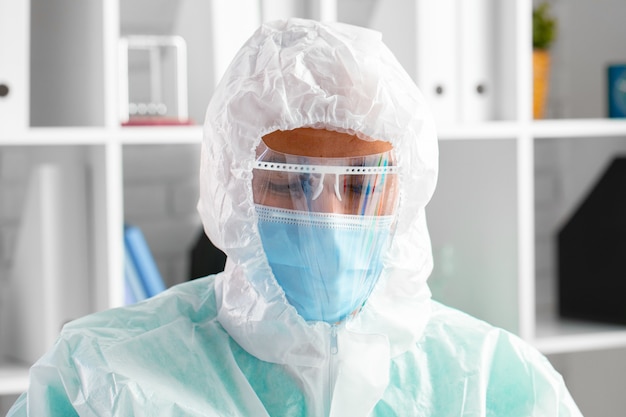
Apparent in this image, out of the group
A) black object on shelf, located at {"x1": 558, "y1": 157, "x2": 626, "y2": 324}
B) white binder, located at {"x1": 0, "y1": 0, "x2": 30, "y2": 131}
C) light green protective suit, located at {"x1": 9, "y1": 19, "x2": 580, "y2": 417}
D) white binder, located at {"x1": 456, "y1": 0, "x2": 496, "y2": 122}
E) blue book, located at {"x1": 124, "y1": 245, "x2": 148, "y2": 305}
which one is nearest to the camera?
light green protective suit, located at {"x1": 9, "y1": 19, "x2": 580, "y2": 417}

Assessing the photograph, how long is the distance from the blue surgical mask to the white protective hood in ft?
0.06

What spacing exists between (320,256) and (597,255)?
3.69ft

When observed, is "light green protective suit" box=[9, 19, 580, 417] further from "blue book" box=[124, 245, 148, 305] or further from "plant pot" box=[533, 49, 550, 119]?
"plant pot" box=[533, 49, 550, 119]

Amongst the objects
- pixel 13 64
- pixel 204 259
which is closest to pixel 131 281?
pixel 204 259

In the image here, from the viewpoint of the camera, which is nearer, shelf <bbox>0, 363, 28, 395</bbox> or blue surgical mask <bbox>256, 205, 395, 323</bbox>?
blue surgical mask <bbox>256, 205, 395, 323</bbox>

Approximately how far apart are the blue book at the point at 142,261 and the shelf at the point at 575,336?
2.63 feet

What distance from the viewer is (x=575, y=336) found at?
1.95 metres

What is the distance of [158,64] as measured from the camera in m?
1.90

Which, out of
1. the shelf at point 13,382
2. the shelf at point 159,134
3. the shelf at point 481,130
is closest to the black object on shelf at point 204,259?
the shelf at point 159,134

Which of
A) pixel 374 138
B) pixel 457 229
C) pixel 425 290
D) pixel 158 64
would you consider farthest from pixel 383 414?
pixel 158 64

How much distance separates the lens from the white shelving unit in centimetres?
162

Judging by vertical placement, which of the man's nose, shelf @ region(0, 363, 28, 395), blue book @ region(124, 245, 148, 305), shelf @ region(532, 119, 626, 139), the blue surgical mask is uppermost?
shelf @ region(532, 119, 626, 139)

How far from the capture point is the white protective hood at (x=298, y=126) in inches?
46.1

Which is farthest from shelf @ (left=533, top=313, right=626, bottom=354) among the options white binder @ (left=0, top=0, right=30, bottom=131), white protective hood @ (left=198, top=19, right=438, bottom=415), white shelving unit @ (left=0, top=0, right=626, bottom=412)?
white binder @ (left=0, top=0, right=30, bottom=131)
